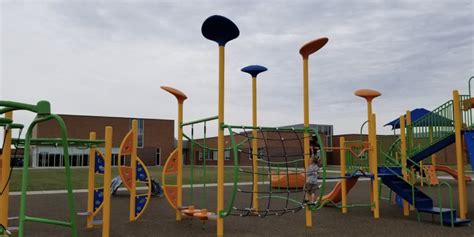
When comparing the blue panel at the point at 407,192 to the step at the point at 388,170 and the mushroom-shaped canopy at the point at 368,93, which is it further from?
the mushroom-shaped canopy at the point at 368,93

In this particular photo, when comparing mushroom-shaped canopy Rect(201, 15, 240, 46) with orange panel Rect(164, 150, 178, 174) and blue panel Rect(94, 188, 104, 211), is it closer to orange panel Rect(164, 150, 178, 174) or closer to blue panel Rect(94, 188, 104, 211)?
orange panel Rect(164, 150, 178, 174)

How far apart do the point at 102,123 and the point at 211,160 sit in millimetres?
14780

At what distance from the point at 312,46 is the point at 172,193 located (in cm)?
446

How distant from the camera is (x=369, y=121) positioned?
10406mm

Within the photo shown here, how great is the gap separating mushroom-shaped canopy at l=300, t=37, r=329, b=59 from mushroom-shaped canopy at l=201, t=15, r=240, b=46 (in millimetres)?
1753

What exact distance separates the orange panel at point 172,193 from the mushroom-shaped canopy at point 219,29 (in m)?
3.45

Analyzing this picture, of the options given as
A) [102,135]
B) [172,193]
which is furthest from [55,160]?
[172,193]

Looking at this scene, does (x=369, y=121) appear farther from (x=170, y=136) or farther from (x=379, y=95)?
(x=170, y=136)

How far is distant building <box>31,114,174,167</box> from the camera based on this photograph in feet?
146

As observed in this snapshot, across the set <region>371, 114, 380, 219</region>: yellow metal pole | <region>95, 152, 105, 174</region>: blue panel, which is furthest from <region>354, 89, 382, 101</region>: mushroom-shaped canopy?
<region>95, 152, 105, 174</region>: blue panel

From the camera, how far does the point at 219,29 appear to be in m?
7.52

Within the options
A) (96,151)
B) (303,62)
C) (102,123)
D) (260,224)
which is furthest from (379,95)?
(102,123)

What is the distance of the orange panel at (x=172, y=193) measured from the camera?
353 inches

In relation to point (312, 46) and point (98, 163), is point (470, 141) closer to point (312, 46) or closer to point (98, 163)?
point (312, 46)
